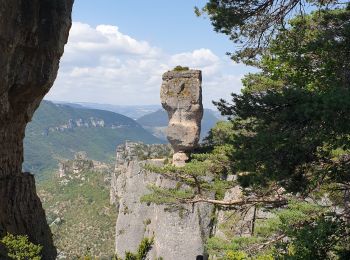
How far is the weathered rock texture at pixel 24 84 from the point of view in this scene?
1217 cm

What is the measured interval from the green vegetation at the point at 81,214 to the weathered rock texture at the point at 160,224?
2619 cm

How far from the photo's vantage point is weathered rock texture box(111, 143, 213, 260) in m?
27.9

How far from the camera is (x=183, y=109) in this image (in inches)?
1163

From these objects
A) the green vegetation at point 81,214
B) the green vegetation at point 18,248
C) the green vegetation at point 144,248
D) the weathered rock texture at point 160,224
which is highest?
the green vegetation at point 18,248

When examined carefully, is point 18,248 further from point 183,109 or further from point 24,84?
point 183,109

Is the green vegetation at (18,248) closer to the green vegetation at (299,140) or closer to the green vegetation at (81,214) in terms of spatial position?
the green vegetation at (299,140)

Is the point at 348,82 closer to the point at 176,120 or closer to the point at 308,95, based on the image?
the point at 308,95

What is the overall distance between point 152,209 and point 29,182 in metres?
21.2

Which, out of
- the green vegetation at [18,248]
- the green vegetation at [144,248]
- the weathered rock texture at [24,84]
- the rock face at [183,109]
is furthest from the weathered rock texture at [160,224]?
the green vegetation at [18,248]

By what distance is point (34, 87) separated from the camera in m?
14.0

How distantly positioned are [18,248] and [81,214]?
10096 cm

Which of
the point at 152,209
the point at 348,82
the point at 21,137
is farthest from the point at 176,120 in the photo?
the point at 348,82

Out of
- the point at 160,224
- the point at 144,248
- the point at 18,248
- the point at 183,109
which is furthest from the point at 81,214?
the point at 18,248

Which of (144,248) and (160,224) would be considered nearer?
(160,224)
